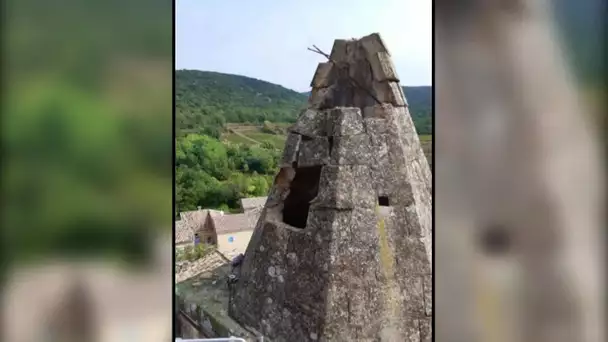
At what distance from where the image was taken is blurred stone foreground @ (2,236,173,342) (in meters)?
0.60

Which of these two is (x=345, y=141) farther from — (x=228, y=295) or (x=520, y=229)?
(x=520, y=229)

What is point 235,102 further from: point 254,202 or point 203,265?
point 203,265

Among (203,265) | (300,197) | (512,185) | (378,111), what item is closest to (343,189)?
(300,197)

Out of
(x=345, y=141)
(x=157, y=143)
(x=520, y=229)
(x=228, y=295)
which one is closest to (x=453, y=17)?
(x=520, y=229)

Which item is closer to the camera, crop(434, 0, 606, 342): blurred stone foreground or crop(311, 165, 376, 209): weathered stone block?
crop(434, 0, 606, 342): blurred stone foreground

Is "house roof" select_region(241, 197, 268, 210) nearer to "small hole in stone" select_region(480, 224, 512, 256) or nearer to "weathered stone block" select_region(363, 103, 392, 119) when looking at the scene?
"weathered stone block" select_region(363, 103, 392, 119)

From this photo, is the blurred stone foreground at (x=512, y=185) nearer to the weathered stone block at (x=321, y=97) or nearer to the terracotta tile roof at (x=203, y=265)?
the weathered stone block at (x=321, y=97)

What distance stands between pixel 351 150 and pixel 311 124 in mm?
278

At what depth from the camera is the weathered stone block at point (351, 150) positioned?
2.85m

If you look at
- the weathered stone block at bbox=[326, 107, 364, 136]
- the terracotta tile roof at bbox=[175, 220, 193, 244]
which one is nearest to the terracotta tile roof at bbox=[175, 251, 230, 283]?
the terracotta tile roof at bbox=[175, 220, 193, 244]

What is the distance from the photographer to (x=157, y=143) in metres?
0.63

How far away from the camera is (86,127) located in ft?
2.03

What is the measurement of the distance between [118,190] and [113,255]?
0.08 meters

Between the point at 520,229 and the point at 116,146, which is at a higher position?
the point at 116,146
